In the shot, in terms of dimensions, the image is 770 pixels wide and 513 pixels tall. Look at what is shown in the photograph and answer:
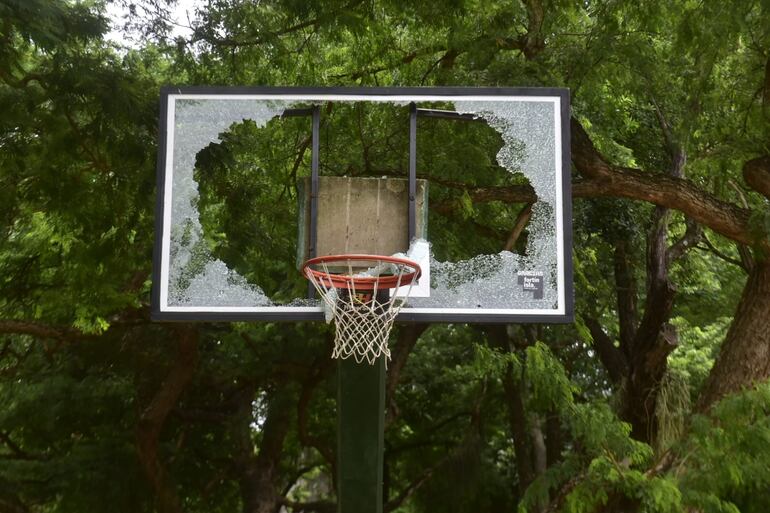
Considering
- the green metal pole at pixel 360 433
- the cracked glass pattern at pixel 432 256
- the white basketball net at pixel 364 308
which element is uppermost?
the cracked glass pattern at pixel 432 256

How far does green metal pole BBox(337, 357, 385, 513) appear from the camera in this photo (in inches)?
237

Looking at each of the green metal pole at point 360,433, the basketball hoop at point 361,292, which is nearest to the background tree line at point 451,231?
the basketball hoop at point 361,292

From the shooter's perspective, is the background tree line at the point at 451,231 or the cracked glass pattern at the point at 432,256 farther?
the background tree line at the point at 451,231

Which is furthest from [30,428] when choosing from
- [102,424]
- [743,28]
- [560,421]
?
[743,28]

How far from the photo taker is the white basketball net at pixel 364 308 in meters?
5.37

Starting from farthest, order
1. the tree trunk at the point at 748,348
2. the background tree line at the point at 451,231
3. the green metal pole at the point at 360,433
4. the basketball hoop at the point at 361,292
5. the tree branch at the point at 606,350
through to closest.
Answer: the tree branch at the point at 606,350 → the tree trunk at the point at 748,348 → the background tree line at the point at 451,231 → the green metal pole at the point at 360,433 → the basketball hoop at the point at 361,292

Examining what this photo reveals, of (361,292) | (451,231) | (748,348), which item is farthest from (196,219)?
(748,348)

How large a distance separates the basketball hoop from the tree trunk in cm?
370

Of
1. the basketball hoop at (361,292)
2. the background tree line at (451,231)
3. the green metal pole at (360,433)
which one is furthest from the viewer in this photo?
the background tree line at (451,231)

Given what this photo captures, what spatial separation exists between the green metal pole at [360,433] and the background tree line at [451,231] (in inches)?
71.5

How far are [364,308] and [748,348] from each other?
401 centimetres

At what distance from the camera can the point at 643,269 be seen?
11.0 meters

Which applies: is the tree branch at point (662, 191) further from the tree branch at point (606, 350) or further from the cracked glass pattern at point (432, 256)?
the tree branch at point (606, 350)

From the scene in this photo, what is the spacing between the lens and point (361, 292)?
18.0ft
